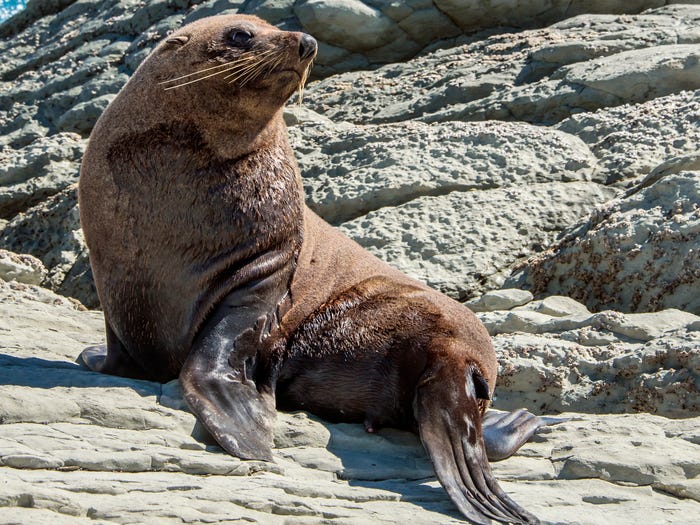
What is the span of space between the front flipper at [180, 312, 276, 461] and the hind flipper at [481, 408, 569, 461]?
1.03 metres

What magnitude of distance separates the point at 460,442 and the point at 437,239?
14.2 feet

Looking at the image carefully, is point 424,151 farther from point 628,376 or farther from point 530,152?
point 628,376

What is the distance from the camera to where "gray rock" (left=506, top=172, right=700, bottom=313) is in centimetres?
816

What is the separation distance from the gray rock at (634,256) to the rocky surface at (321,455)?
47.9 inches

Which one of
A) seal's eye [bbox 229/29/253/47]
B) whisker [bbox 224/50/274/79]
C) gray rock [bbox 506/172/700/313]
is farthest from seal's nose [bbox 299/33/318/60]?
gray rock [bbox 506/172/700/313]

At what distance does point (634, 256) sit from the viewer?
8453 mm

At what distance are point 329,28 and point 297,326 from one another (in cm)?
722

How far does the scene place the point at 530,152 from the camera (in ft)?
32.7

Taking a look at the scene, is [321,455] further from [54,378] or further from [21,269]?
[21,269]

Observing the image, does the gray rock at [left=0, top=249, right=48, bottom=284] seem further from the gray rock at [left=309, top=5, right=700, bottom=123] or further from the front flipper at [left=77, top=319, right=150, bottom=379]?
the front flipper at [left=77, top=319, right=150, bottom=379]

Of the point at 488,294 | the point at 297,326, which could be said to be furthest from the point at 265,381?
the point at 488,294

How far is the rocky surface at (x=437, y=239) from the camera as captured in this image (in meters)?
4.56

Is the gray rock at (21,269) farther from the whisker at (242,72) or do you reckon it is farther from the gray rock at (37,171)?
the whisker at (242,72)

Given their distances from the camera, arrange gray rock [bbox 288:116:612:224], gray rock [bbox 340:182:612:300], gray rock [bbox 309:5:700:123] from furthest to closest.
→ gray rock [bbox 309:5:700:123], gray rock [bbox 288:116:612:224], gray rock [bbox 340:182:612:300]
